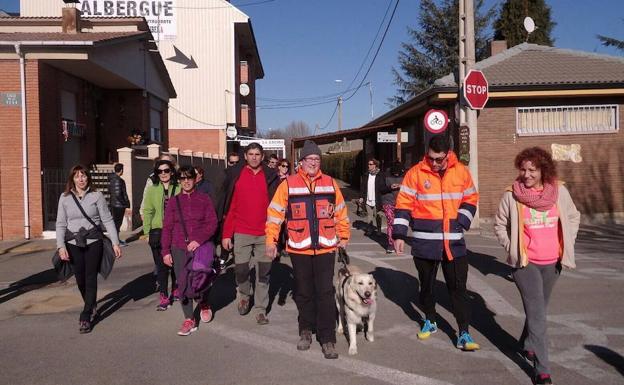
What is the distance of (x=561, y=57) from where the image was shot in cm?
1789

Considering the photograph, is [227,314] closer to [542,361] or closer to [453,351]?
[453,351]

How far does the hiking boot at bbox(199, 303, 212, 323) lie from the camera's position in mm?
6324

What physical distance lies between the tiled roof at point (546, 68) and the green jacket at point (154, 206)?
10516 millimetres

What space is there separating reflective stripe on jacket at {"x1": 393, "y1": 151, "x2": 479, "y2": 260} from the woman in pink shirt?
0.57 m

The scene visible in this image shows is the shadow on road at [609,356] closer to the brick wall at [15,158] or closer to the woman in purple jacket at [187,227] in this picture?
the woman in purple jacket at [187,227]

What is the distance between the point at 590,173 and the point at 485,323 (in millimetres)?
12025

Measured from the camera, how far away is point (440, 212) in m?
5.09

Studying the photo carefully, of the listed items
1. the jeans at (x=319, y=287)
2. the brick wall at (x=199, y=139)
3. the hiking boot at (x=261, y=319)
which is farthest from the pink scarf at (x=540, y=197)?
the brick wall at (x=199, y=139)

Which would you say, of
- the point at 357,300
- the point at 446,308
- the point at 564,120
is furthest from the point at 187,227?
the point at 564,120

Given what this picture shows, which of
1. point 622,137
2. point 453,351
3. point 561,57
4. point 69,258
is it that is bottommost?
point 453,351

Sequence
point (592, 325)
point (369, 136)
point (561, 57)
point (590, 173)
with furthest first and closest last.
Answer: point (369, 136), point (561, 57), point (590, 173), point (592, 325)

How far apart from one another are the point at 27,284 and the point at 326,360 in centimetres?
587

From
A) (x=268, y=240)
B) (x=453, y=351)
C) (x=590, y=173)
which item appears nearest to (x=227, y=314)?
(x=268, y=240)

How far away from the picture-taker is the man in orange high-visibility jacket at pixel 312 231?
515 cm
